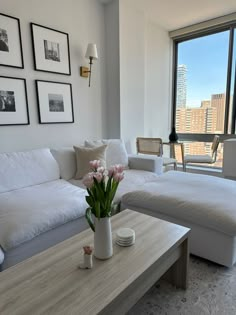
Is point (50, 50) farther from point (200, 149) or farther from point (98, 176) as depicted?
point (200, 149)

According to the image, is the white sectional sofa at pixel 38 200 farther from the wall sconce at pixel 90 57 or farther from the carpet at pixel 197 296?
the wall sconce at pixel 90 57

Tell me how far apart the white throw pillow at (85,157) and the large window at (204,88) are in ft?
7.84

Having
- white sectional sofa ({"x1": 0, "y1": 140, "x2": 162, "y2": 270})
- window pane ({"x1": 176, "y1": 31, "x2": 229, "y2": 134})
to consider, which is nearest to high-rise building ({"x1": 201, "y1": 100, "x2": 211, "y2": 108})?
window pane ({"x1": 176, "y1": 31, "x2": 229, "y2": 134})

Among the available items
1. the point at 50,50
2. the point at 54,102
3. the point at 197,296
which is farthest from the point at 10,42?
the point at 197,296

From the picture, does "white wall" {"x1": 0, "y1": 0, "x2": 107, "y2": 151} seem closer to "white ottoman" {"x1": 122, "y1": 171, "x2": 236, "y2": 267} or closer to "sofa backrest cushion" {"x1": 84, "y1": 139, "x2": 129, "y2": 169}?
"sofa backrest cushion" {"x1": 84, "y1": 139, "x2": 129, "y2": 169}

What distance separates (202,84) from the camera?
13.1 feet

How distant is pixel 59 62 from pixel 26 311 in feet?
8.49

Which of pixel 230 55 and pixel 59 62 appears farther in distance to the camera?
pixel 230 55

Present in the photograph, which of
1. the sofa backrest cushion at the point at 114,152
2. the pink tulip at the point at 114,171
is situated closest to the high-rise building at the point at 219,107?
the sofa backrest cushion at the point at 114,152

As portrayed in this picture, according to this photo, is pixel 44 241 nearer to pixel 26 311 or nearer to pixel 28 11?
pixel 26 311

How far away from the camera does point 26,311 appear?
2.60 feet

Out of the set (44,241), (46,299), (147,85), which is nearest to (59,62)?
(147,85)

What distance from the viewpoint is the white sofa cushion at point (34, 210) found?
4.49 feet

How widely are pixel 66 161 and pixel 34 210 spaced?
1.00m
